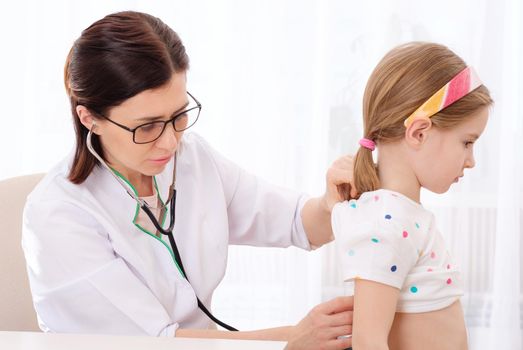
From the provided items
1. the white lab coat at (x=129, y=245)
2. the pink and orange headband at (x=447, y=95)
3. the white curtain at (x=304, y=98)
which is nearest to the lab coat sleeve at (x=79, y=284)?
the white lab coat at (x=129, y=245)

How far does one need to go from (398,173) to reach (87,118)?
662 millimetres

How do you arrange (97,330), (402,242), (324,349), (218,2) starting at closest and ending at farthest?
(402,242), (324,349), (97,330), (218,2)

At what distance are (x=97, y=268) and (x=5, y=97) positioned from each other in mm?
1880

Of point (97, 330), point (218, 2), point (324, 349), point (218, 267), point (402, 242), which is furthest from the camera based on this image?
point (218, 2)

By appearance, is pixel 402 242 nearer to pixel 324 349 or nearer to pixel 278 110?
pixel 324 349

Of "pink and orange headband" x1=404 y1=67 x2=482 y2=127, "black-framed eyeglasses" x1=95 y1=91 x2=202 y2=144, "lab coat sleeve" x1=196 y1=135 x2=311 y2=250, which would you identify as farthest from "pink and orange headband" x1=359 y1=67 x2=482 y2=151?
"lab coat sleeve" x1=196 y1=135 x2=311 y2=250

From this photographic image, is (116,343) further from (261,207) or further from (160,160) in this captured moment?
(261,207)

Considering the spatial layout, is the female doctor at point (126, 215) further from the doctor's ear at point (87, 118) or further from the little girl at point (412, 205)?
the little girl at point (412, 205)

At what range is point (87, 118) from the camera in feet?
5.50

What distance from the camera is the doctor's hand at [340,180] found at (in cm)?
165

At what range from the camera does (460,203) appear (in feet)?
10.7

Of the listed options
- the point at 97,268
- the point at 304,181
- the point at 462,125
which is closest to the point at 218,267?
the point at 97,268

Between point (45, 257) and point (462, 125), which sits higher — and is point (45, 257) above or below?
below

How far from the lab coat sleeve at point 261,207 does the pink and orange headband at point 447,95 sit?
1.97 feet
